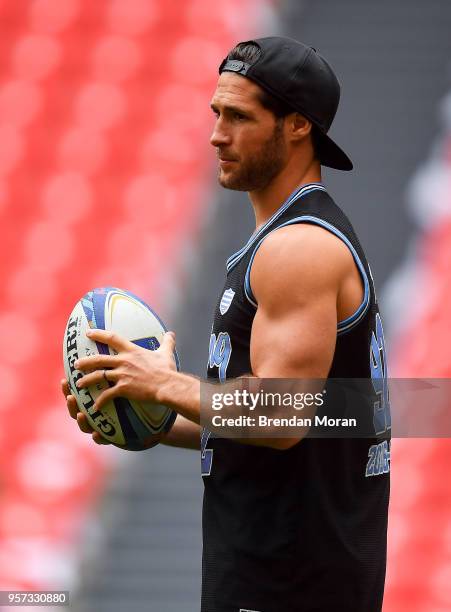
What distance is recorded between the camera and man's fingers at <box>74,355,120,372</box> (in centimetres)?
236

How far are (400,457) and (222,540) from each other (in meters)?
3.22

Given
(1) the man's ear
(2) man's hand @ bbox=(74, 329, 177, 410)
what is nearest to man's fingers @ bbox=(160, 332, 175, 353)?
(2) man's hand @ bbox=(74, 329, 177, 410)

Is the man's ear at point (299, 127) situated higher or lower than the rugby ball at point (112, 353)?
higher

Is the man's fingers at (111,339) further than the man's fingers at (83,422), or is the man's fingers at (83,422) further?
the man's fingers at (83,422)

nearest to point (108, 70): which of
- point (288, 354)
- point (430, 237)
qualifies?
point (430, 237)

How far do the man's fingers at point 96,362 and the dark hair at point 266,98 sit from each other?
73 centimetres

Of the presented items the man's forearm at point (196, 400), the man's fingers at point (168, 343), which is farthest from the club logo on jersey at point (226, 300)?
the man's forearm at point (196, 400)

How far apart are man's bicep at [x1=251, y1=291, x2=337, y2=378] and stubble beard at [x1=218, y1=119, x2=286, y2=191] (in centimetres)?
48

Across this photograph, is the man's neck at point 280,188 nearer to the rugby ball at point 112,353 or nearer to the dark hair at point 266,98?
the dark hair at point 266,98

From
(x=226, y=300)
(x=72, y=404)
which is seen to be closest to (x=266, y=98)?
(x=226, y=300)

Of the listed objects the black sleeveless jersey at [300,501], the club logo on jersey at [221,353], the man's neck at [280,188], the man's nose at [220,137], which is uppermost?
the man's nose at [220,137]

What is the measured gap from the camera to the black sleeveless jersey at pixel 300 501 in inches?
92.7

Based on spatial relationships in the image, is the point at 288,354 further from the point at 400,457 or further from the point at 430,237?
the point at 430,237

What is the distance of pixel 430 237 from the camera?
6082 millimetres
